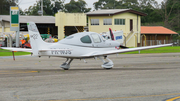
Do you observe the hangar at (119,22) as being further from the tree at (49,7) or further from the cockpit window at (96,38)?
the tree at (49,7)

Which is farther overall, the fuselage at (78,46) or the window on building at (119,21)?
the window on building at (119,21)

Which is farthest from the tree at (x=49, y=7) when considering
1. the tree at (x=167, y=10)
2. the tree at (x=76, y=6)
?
the tree at (x=167, y=10)

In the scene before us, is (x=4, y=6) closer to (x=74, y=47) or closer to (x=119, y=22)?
(x=119, y=22)

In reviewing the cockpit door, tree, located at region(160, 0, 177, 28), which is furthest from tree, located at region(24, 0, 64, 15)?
the cockpit door

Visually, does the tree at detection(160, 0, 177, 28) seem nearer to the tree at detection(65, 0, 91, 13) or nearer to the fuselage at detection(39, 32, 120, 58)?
the tree at detection(65, 0, 91, 13)

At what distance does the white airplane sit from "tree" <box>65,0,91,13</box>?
108 m

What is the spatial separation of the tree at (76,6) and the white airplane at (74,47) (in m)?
108

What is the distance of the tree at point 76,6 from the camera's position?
12571cm

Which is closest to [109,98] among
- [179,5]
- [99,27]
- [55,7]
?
[99,27]

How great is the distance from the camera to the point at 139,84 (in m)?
11.2

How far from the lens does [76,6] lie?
5002 inches

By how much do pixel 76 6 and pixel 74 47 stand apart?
370 ft

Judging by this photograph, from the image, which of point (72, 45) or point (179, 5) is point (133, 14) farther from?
point (72, 45)

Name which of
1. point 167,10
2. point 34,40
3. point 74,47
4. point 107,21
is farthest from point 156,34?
point 34,40
